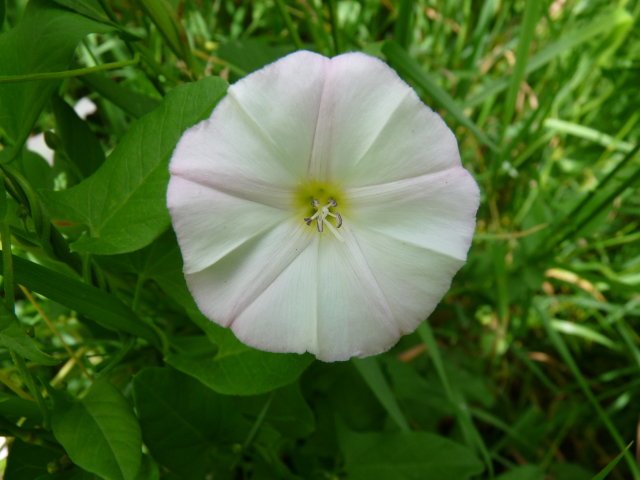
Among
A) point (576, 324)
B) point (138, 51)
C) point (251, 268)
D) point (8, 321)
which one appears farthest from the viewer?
point (576, 324)

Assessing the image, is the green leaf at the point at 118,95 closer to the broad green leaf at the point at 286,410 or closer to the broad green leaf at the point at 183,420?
the broad green leaf at the point at 183,420

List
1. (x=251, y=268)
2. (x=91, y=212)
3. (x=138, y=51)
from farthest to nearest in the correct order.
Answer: (x=138, y=51), (x=91, y=212), (x=251, y=268)

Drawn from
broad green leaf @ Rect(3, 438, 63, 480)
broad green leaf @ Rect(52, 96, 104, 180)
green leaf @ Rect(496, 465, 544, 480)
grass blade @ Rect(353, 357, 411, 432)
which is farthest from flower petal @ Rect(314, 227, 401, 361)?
green leaf @ Rect(496, 465, 544, 480)

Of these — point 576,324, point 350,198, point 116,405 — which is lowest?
point 576,324

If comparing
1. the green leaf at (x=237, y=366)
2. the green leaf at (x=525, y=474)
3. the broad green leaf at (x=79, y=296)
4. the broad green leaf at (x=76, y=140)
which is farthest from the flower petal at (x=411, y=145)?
the green leaf at (x=525, y=474)

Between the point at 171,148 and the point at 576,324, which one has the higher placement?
the point at 171,148

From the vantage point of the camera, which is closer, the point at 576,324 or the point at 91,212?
the point at 91,212

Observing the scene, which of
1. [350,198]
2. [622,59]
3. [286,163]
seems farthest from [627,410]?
[286,163]

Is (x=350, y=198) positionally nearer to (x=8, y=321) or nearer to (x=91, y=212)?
(x=91, y=212)
